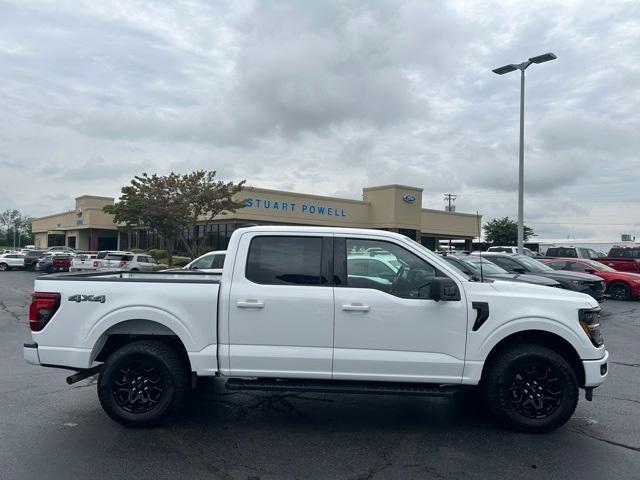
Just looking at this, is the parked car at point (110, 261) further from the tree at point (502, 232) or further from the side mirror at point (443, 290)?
the tree at point (502, 232)

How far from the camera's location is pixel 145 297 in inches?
213

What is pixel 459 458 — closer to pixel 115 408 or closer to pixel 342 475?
pixel 342 475

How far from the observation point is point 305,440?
522 centimetres

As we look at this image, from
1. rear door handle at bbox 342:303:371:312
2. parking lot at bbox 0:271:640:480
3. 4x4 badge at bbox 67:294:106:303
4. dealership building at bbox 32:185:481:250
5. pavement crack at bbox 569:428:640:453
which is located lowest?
parking lot at bbox 0:271:640:480

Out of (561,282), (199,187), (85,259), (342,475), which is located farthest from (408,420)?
(199,187)

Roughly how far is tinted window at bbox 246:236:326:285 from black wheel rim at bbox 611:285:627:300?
17.3 meters

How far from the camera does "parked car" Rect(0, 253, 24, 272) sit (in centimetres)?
4256

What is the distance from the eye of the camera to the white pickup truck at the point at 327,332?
527cm

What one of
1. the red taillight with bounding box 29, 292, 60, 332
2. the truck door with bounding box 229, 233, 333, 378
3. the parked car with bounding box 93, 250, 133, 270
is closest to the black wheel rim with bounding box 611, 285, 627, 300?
the truck door with bounding box 229, 233, 333, 378

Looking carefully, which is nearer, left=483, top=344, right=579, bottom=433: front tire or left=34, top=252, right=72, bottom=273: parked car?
left=483, top=344, right=579, bottom=433: front tire

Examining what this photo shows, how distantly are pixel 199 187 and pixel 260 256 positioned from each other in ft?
101

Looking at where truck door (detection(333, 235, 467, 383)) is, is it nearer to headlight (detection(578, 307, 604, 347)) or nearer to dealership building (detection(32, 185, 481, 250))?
headlight (detection(578, 307, 604, 347))

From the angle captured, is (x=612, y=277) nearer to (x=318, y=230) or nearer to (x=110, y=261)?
(x=318, y=230)

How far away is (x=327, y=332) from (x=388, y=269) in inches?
35.5
